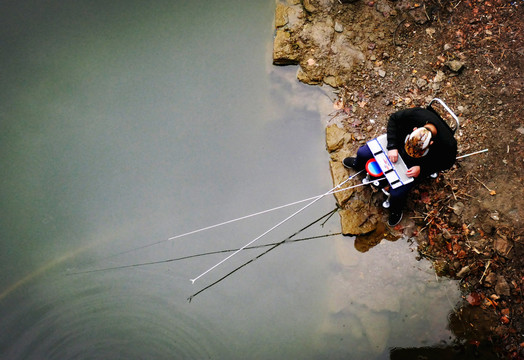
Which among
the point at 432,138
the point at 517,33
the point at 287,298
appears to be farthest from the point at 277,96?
the point at 517,33

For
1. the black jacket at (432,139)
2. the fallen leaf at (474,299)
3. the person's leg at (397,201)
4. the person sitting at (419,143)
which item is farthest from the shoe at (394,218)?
the fallen leaf at (474,299)

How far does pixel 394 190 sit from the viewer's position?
3566 millimetres

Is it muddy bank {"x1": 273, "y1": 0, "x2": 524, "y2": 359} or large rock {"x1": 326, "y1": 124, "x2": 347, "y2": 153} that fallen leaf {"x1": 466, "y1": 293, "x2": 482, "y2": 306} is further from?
large rock {"x1": 326, "y1": 124, "x2": 347, "y2": 153}

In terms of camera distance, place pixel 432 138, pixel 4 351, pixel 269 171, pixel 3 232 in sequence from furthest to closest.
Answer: pixel 269 171 → pixel 3 232 → pixel 4 351 → pixel 432 138

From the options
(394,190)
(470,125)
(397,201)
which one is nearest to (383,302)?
(397,201)

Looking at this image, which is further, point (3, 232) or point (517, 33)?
point (517, 33)

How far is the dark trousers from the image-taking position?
3.55 metres

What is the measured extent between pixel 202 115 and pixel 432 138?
2606 millimetres

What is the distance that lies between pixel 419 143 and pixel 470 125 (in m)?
1.55

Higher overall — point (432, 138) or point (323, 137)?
point (323, 137)

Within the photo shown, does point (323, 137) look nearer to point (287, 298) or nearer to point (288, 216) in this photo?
point (288, 216)

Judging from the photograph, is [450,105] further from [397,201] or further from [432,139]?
[397,201]

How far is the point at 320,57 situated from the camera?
4406 mm

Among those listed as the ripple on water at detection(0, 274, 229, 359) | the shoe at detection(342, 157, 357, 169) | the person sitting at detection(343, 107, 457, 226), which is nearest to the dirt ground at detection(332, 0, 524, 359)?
the shoe at detection(342, 157, 357, 169)
